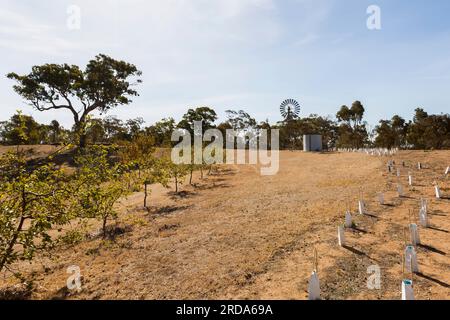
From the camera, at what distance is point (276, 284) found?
886 centimetres

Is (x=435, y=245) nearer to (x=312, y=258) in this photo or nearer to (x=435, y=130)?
(x=312, y=258)

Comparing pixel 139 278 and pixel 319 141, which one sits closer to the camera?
pixel 139 278

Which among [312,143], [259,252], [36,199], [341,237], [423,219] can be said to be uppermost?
[312,143]

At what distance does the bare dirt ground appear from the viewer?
879cm

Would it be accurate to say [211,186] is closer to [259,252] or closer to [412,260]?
[259,252]

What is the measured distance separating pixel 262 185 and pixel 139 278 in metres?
17.8

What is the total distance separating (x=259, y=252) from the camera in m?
11.3

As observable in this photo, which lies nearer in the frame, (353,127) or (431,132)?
(431,132)

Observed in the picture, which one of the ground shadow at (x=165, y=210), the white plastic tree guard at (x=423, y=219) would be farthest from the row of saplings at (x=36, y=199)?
the white plastic tree guard at (x=423, y=219)

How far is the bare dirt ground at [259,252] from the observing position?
879 centimetres

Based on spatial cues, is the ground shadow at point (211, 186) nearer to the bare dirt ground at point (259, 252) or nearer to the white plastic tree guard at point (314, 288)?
the bare dirt ground at point (259, 252)

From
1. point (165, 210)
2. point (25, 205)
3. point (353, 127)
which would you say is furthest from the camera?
point (353, 127)

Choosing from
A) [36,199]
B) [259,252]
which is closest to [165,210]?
[259,252]
